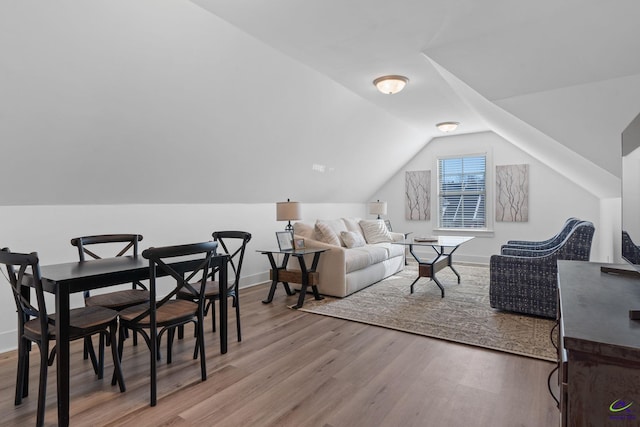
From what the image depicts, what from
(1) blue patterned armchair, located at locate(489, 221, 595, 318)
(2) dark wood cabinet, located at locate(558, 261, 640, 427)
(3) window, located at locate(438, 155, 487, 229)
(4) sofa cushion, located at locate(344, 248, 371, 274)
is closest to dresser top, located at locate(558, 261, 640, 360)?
(2) dark wood cabinet, located at locate(558, 261, 640, 427)

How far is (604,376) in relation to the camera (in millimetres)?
873

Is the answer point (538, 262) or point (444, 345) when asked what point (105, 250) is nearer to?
point (444, 345)

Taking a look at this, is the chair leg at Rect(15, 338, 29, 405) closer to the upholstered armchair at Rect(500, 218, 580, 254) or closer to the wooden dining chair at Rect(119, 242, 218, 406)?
the wooden dining chair at Rect(119, 242, 218, 406)

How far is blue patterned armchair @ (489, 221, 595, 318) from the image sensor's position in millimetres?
3295

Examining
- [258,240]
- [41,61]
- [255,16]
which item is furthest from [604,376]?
[258,240]

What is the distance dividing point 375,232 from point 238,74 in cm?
360

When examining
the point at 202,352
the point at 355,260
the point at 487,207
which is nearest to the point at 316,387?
the point at 202,352

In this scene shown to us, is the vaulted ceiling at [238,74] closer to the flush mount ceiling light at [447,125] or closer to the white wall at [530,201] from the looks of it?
the flush mount ceiling light at [447,125]

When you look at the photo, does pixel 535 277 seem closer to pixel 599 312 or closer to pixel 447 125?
pixel 599 312

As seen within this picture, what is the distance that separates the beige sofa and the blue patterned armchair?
1.60 m

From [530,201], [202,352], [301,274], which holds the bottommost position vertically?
[202,352]

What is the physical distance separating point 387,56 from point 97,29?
2.38 metres

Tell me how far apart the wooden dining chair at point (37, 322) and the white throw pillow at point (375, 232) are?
14.2 ft

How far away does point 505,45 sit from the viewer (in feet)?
8.91
